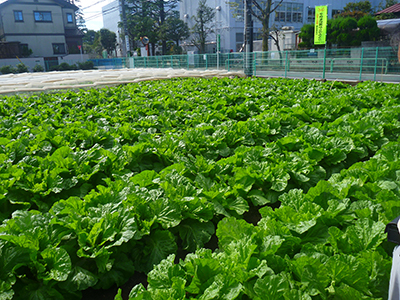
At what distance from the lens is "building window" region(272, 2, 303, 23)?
43500mm

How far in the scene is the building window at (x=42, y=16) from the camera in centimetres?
4071

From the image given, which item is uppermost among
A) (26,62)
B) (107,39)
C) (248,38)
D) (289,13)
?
(289,13)

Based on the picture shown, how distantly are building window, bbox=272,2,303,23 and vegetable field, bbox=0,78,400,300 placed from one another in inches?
1699

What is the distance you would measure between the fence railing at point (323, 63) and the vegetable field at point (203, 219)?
11.1 m

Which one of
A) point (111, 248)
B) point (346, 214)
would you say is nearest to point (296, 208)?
point (346, 214)

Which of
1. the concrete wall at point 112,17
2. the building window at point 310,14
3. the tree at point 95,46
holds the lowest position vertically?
the tree at point 95,46

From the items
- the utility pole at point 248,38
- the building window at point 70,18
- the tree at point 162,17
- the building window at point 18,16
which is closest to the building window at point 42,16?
the building window at point 18,16

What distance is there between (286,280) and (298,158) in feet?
7.38

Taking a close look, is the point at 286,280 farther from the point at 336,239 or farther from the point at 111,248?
the point at 111,248

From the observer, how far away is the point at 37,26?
40719 mm

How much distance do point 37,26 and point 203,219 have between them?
45.8m

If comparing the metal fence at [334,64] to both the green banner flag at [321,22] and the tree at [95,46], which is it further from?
the tree at [95,46]

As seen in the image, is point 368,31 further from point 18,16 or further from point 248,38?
point 18,16

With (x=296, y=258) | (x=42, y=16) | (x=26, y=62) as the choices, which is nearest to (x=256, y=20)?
(x=42, y=16)
